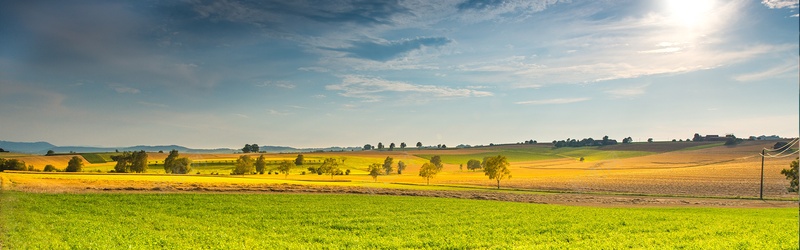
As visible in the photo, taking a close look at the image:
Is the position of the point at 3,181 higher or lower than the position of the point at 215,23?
lower

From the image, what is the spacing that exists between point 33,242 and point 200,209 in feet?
53.8

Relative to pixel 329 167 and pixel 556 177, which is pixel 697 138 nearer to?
pixel 556 177

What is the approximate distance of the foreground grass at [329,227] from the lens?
68.8 feet

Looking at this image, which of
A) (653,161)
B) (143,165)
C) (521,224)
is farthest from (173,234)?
(653,161)

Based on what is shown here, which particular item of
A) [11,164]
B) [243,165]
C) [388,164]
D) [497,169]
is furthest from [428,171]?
[11,164]

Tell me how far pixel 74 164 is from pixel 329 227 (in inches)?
1337

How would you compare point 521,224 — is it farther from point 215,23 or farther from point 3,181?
point 3,181

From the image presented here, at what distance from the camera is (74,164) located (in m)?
47.5

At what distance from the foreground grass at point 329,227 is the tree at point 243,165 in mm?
36167

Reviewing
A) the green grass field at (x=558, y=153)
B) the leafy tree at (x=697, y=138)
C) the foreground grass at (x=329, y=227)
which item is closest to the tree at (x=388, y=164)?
the green grass field at (x=558, y=153)

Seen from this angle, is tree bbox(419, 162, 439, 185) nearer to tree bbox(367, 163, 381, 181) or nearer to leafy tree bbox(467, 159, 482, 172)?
tree bbox(367, 163, 381, 181)

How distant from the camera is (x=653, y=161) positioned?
136500mm

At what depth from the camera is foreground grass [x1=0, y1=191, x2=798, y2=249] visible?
21.0 m

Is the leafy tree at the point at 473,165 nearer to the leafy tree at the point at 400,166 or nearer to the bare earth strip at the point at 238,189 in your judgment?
the leafy tree at the point at 400,166
